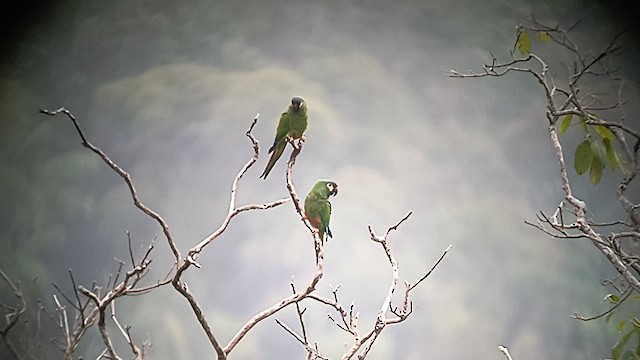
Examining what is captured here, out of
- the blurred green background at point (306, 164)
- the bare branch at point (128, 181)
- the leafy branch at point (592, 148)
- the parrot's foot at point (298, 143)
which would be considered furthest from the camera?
the blurred green background at point (306, 164)

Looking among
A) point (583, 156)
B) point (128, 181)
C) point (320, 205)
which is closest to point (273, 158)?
point (320, 205)

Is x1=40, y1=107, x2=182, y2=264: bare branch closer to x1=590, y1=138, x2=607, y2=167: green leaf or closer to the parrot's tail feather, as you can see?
the parrot's tail feather

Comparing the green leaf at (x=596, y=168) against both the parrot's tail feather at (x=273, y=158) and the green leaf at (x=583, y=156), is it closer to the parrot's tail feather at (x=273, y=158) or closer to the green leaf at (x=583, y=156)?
the green leaf at (x=583, y=156)

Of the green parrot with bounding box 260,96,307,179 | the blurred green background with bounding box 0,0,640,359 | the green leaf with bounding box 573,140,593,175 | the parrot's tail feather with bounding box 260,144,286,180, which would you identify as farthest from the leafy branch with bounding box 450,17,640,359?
the parrot's tail feather with bounding box 260,144,286,180

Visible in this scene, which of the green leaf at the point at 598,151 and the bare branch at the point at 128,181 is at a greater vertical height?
the bare branch at the point at 128,181

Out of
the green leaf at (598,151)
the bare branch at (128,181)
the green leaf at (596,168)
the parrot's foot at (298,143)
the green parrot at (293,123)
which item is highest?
the green parrot at (293,123)

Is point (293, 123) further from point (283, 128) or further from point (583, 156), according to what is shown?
point (583, 156)

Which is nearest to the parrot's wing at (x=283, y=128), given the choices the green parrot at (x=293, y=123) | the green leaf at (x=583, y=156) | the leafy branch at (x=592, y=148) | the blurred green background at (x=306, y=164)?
the green parrot at (x=293, y=123)
